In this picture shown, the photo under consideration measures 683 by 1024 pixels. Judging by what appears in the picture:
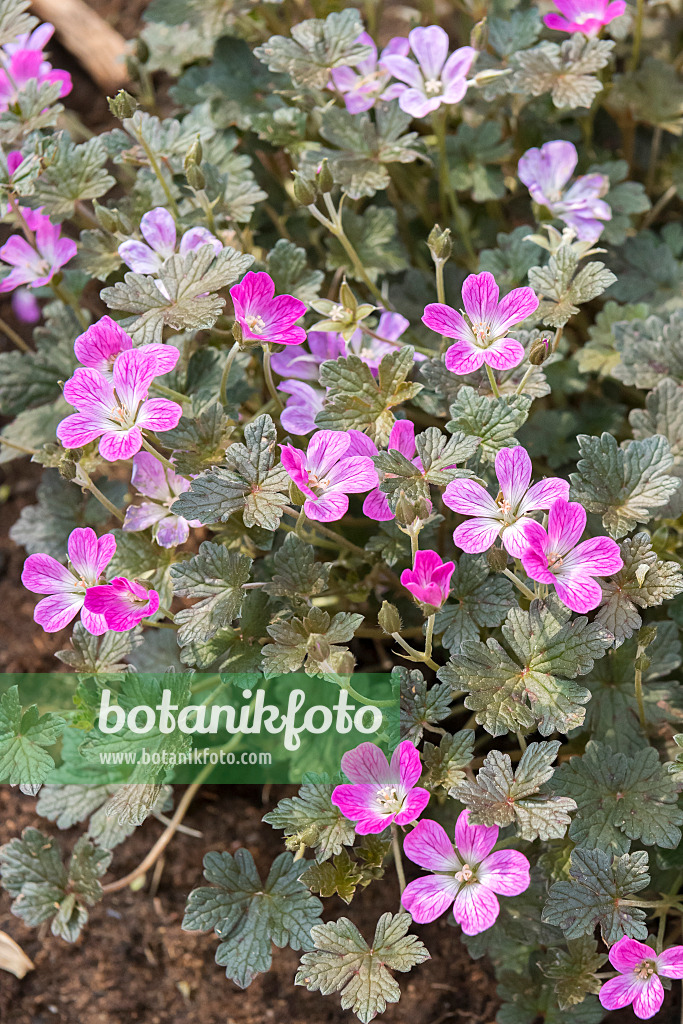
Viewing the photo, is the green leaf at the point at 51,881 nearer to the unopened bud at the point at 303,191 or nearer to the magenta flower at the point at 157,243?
the magenta flower at the point at 157,243

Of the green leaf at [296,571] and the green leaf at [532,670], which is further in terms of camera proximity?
the green leaf at [296,571]

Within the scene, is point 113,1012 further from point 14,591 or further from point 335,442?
point 335,442

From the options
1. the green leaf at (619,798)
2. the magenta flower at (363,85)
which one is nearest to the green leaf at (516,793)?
the green leaf at (619,798)

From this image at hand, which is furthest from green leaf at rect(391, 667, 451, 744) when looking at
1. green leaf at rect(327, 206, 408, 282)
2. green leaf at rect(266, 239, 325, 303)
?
green leaf at rect(327, 206, 408, 282)

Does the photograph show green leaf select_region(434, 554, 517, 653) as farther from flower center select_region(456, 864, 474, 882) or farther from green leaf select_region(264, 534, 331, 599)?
flower center select_region(456, 864, 474, 882)

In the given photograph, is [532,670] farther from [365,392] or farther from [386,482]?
[365,392]

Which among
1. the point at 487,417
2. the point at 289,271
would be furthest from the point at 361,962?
the point at 289,271
